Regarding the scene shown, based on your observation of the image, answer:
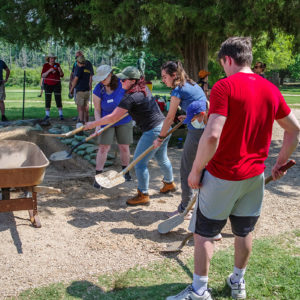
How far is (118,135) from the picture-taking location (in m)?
5.34

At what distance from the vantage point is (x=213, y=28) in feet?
22.0

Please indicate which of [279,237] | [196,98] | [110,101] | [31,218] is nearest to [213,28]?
[110,101]

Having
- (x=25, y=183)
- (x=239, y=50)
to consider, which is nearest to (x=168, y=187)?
(x=25, y=183)

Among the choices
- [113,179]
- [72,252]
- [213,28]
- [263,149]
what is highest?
[213,28]

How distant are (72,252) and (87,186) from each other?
6.49 ft

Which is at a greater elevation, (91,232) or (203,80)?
(203,80)

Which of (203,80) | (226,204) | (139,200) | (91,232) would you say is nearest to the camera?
(226,204)

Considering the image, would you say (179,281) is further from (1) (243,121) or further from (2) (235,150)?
(1) (243,121)

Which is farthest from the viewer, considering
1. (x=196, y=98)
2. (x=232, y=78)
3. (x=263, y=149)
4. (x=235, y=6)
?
(x=235, y=6)

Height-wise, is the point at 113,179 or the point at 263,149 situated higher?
the point at 263,149

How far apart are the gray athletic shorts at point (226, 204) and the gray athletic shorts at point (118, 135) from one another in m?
2.92

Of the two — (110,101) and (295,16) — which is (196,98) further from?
(295,16)

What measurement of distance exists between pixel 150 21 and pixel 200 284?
16.2 ft

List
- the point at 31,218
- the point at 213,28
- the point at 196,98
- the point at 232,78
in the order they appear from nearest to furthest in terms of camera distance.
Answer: the point at 232,78
the point at 196,98
the point at 31,218
the point at 213,28
